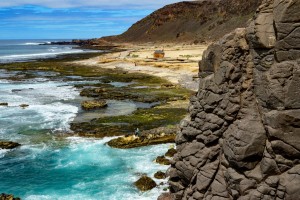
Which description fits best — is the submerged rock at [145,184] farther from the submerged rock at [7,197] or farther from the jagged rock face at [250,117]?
the submerged rock at [7,197]

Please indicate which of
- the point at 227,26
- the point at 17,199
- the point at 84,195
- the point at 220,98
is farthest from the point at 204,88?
the point at 227,26

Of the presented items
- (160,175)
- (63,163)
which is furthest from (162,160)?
(63,163)

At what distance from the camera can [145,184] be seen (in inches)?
1042

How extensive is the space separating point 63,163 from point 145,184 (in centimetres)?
909

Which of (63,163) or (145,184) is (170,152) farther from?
(63,163)

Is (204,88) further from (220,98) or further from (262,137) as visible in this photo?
(262,137)

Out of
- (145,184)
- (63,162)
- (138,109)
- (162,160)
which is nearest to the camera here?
(145,184)

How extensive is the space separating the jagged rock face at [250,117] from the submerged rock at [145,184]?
7238 millimetres

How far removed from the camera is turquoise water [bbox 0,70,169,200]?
27.0 m

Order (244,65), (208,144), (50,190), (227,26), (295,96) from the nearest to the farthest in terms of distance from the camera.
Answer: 1. (295,96)
2. (244,65)
3. (208,144)
4. (50,190)
5. (227,26)

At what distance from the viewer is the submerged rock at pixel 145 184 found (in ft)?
86.2

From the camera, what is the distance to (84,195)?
26.3 m

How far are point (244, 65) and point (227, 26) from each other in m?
178

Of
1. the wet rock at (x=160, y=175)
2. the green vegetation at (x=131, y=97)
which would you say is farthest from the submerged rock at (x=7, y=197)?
the green vegetation at (x=131, y=97)
